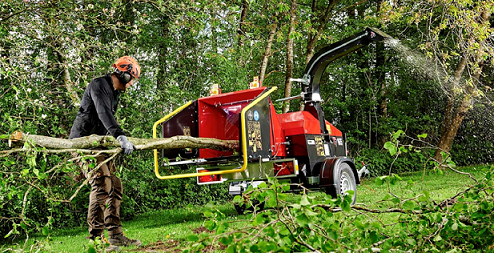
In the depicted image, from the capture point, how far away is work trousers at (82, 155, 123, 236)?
5.18 metres

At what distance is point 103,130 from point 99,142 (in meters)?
1.08

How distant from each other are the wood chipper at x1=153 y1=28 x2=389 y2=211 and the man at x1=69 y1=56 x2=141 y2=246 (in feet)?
3.37

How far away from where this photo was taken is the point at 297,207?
2.18 metres

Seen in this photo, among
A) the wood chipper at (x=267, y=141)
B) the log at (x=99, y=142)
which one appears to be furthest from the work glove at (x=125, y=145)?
the wood chipper at (x=267, y=141)

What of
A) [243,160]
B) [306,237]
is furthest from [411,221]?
[243,160]

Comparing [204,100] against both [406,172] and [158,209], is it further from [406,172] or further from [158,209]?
[406,172]

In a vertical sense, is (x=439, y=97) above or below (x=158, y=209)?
above

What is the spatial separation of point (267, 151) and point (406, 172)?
11.9 metres

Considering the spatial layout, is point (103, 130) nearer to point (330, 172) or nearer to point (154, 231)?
point (154, 231)

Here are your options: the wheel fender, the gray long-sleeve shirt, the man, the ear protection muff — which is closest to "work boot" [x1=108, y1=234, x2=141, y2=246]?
the man

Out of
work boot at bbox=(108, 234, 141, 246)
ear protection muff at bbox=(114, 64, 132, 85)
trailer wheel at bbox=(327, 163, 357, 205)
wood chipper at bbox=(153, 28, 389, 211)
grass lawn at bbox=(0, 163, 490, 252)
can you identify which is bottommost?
grass lawn at bbox=(0, 163, 490, 252)

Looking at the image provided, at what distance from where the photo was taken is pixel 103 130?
17.8 ft

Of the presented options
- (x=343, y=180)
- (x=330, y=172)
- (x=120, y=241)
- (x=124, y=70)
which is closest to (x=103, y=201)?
(x=120, y=241)

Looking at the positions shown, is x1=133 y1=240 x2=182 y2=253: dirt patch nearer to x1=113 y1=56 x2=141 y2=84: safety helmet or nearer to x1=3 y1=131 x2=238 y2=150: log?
x1=3 y1=131 x2=238 y2=150: log
